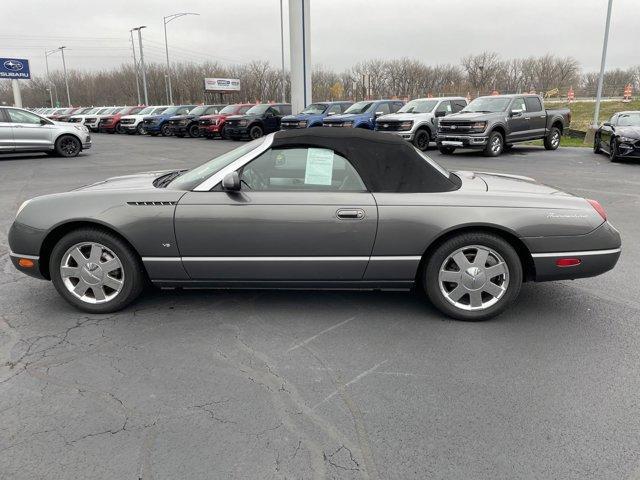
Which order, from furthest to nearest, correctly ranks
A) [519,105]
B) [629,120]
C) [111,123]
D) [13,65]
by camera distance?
[111,123], [13,65], [519,105], [629,120]

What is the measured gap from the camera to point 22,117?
645 inches

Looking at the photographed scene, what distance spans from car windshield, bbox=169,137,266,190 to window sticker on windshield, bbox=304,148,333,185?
463mm

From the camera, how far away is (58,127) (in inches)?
675

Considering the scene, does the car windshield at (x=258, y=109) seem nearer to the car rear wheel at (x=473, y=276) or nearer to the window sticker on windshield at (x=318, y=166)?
the window sticker on windshield at (x=318, y=166)

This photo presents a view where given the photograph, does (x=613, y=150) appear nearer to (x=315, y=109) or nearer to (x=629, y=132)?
(x=629, y=132)

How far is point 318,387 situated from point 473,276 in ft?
5.27

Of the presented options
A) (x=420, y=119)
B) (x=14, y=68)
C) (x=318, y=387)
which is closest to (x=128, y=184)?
(x=318, y=387)

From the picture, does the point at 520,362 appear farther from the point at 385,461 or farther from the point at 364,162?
the point at 364,162

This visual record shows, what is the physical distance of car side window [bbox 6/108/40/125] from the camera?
52.8ft

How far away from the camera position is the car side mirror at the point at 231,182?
12.5 ft

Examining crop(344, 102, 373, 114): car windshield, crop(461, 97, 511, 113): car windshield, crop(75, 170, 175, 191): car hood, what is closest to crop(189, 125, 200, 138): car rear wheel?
crop(344, 102, 373, 114): car windshield

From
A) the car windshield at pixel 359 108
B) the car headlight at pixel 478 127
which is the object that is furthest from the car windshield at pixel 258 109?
the car headlight at pixel 478 127

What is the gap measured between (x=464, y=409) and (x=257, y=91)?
268 ft

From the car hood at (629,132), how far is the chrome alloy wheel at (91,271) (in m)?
14.2
